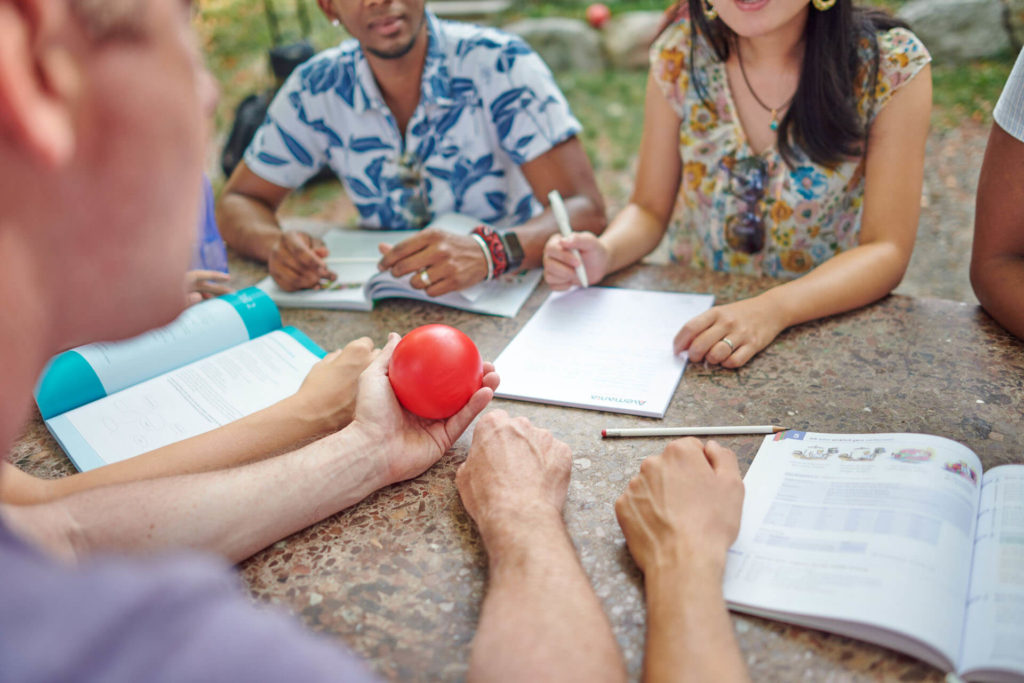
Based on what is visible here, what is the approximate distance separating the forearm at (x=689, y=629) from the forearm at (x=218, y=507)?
1.54 feet

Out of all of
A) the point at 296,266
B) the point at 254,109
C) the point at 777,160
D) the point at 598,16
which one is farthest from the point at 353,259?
the point at 598,16

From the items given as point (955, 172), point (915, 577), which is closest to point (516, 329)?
point (915, 577)

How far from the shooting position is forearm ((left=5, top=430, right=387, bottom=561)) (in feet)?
3.06

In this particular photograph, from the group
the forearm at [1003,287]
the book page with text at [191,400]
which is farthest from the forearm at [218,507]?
the forearm at [1003,287]

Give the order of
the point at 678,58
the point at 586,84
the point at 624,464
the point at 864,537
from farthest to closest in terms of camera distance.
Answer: the point at 586,84 → the point at 678,58 → the point at 624,464 → the point at 864,537

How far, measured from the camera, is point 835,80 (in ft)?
5.25

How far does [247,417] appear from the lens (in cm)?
122

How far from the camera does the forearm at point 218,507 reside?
0.93 metres

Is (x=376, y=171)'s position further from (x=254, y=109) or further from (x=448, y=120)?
(x=254, y=109)

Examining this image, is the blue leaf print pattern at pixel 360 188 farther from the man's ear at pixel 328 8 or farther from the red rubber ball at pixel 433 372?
the red rubber ball at pixel 433 372

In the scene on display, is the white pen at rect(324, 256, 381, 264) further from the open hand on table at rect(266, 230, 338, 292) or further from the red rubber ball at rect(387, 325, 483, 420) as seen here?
the red rubber ball at rect(387, 325, 483, 420)

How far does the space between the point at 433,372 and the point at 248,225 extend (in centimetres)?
120

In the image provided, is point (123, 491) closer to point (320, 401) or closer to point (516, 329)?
point (320, 401)

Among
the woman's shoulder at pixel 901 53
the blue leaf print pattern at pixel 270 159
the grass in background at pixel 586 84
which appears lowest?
the grass in background at pixel 586 84
